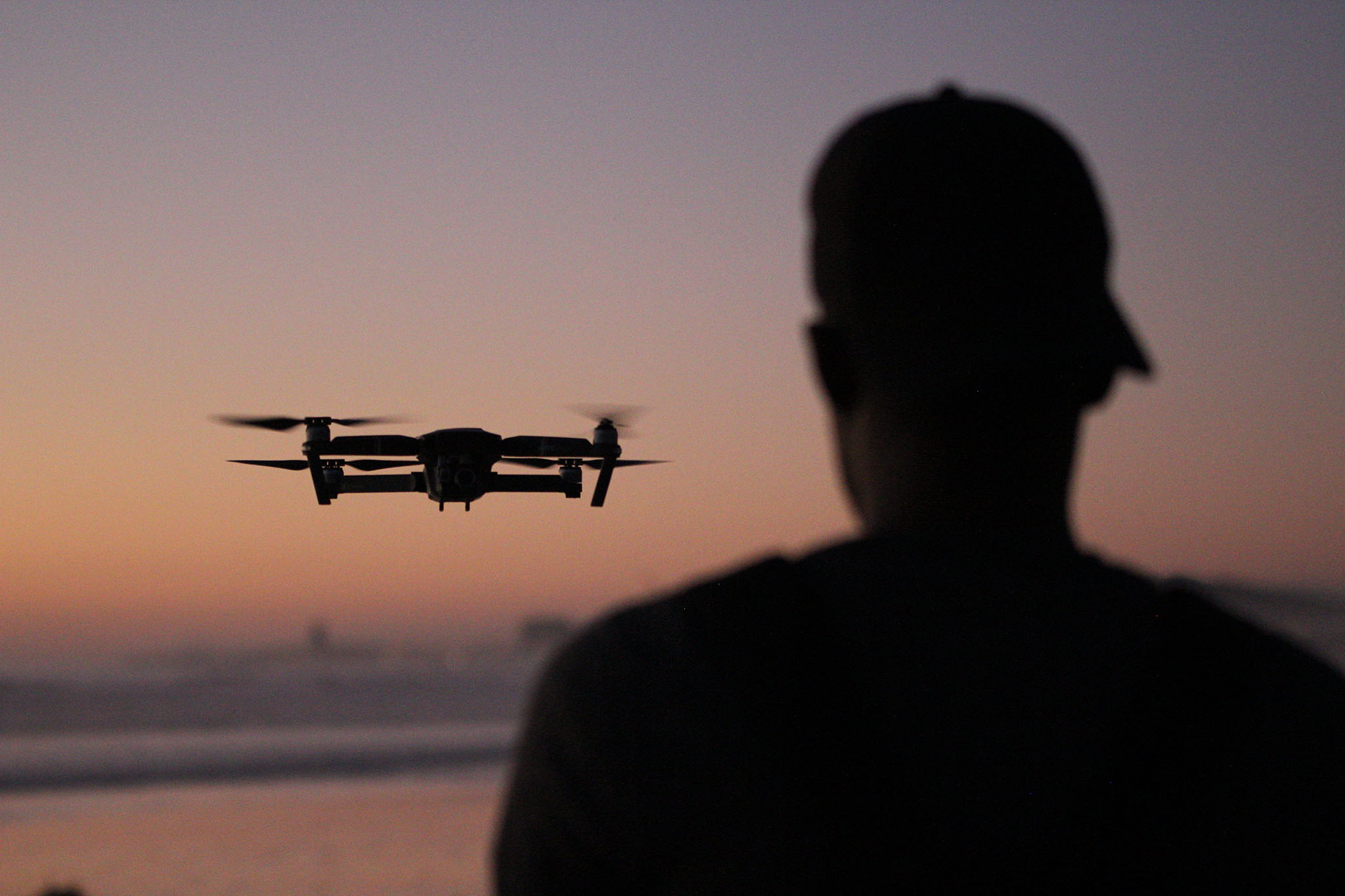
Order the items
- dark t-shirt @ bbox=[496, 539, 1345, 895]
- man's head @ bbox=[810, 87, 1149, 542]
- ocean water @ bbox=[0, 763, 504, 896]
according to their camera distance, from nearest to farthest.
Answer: dark t-shirt @ bbox=[496, 539, 1345, 895] → man's head @ bbox=[810, 87, 1149, 542] → ocean water @ bbox=[0, 763, 504, 896]

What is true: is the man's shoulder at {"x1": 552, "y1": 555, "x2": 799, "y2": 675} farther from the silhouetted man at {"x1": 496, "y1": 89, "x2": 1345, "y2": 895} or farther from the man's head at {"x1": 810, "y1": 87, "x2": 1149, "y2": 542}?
the man's head at {"x1": 810, "y1": 87, "x2": 1149, "y2": 542}

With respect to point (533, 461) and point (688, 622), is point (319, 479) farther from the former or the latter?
point (688, 622)

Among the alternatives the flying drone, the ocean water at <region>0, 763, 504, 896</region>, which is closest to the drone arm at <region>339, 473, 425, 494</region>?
the flying drone

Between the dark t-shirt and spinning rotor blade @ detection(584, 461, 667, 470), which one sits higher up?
the dark t-shirt

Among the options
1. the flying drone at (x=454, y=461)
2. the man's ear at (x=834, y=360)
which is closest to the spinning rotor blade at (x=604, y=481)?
the flying drone at (x=454, y=461)

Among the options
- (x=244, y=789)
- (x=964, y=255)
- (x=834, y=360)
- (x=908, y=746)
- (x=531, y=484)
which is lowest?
(x=244, y=789)

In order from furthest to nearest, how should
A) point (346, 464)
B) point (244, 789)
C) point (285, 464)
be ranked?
point (244, 789) → point (346, 464) → point (285, 464)

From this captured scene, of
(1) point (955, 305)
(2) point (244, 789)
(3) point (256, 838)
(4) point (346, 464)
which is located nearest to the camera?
A: (1) point (955, 305)

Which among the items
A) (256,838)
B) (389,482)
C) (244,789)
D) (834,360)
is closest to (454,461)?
(389,482)
